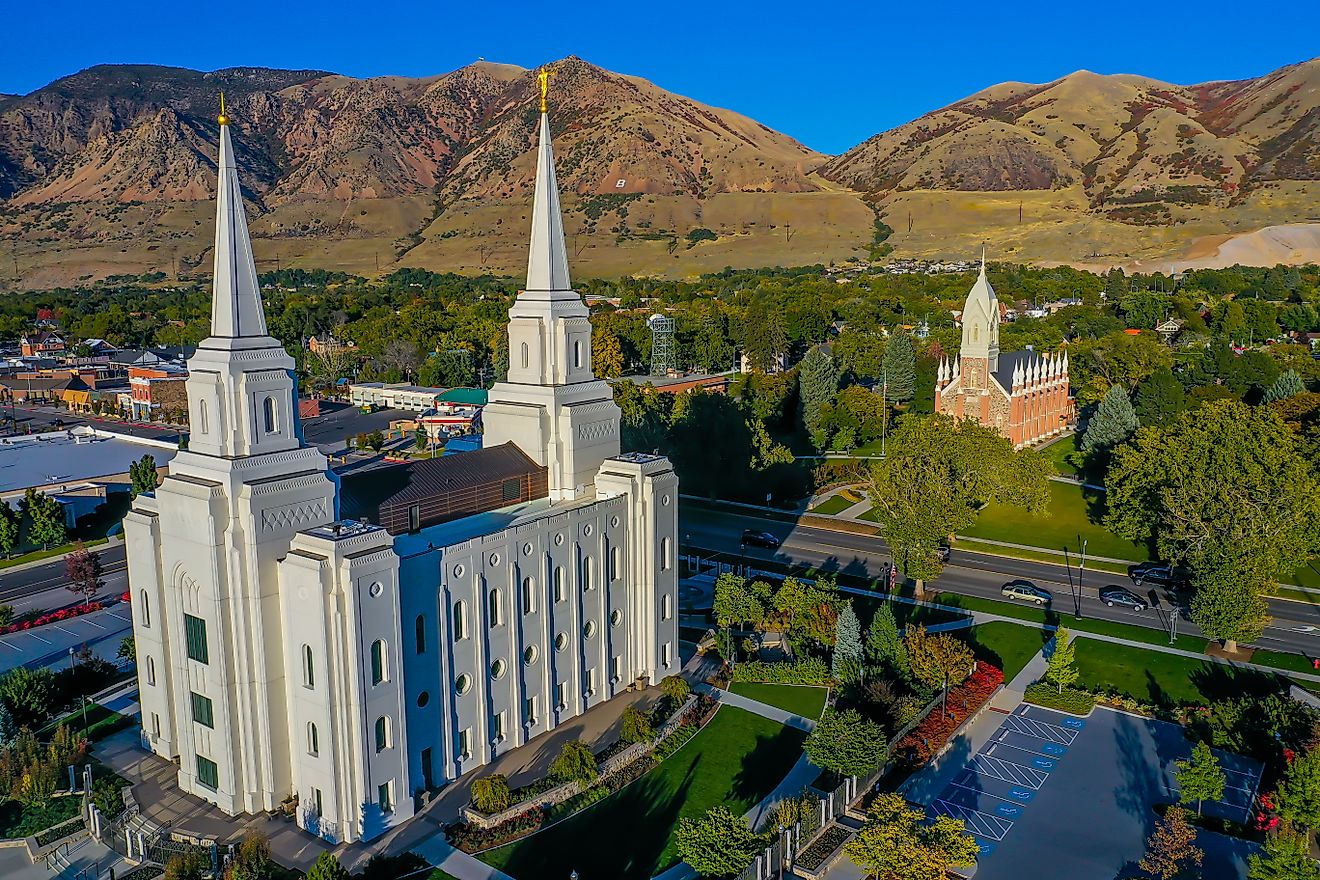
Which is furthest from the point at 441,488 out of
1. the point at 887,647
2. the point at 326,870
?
the point at 887,647

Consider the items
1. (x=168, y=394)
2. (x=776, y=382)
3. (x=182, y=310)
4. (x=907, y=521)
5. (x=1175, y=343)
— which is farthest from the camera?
(x=182, y=310)

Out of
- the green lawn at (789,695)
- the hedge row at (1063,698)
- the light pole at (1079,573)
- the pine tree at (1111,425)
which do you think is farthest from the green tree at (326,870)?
the pine tree at (1111,425)

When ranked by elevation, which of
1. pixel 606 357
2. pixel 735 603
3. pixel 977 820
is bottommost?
pixel 977 820

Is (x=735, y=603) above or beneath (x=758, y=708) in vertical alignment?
above

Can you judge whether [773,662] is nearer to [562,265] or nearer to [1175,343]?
[562,265]

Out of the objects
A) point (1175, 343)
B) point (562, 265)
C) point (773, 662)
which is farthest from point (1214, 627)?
point (1175, 343)

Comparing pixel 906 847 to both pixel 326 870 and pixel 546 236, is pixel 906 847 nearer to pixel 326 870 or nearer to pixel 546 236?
pixel 326 870
